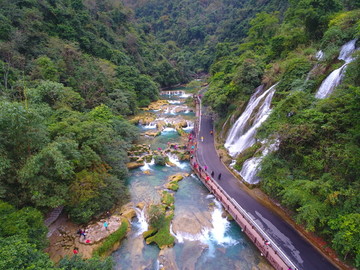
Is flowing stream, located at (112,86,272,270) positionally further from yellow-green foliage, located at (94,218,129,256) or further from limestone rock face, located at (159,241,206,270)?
yellow-green foliage, located at (94,218,129,256)

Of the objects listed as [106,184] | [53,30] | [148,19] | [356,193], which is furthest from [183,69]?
[356,193]

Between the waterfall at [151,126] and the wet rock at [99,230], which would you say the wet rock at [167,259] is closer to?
the wet rock at [99,230]

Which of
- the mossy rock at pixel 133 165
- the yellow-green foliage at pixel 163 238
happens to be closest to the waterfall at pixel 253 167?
the yellow-green foliage at pixel 163 238

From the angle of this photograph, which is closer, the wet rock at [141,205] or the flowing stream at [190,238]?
the flowing stream at [190,238]

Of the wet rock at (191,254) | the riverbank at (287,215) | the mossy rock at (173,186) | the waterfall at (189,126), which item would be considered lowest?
the wet rock at (191,254)

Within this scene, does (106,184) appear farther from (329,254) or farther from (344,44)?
(344,44)

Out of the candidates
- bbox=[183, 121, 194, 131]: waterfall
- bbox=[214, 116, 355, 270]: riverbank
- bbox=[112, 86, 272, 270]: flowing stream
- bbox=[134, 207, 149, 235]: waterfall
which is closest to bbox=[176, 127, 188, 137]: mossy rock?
bbox=[183, 121, 194, 131]: waterfall

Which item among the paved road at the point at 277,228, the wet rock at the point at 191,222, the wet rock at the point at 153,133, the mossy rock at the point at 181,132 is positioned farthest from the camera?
the mossy rock at the point at 181,132
